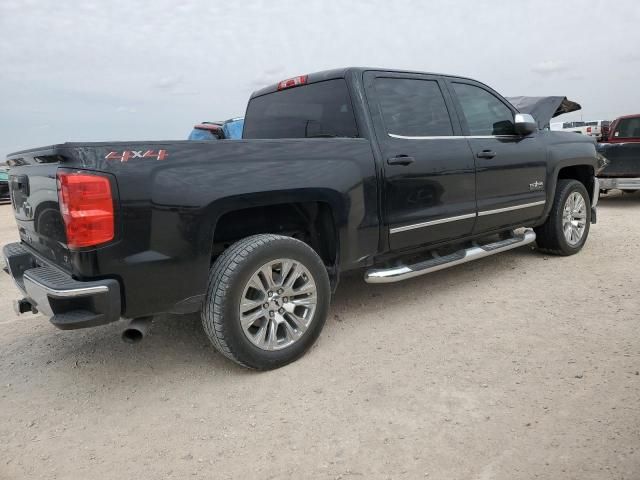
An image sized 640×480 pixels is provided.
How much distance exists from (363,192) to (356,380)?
1.24 metres

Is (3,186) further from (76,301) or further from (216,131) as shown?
(76,301)

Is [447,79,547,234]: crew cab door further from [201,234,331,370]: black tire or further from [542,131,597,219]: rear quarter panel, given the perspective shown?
[201,234,331,370]: black tire

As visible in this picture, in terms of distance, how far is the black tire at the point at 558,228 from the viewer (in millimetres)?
5203

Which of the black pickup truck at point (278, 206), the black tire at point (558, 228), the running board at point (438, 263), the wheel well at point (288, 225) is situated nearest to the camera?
the black pickup truck at point (278, 206)

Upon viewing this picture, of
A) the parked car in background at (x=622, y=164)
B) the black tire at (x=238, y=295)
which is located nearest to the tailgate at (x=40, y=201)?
the black tire at (x=238, y=295)

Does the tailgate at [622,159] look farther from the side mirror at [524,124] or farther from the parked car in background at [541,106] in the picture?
the side mirror at [524,124]

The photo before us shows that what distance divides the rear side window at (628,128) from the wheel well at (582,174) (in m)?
5.08

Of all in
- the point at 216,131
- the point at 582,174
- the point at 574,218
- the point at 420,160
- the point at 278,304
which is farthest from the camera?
the point at 216,131

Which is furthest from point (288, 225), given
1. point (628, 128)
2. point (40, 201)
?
point (628, 128)

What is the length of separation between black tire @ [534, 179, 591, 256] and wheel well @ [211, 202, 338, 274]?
9.50ft

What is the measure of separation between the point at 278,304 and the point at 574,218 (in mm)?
3929

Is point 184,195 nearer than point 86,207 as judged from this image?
No

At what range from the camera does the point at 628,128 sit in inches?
384

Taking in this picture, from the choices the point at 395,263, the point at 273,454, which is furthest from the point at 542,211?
the point at 273,454
